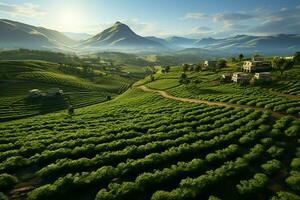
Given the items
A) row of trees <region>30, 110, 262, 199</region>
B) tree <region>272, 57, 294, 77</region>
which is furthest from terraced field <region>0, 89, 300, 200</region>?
A: tree <region>272, 57, 294, 77</region>

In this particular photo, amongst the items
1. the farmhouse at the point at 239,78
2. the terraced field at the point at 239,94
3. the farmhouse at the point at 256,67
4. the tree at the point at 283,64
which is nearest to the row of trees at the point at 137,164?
the terraced field at the point at 239,94

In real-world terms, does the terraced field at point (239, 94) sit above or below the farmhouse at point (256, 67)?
below

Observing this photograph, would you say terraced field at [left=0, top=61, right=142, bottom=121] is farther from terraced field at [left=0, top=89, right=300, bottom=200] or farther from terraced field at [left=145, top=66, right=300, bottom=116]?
terraced field at [left=0, top=89, right=300, bottom=200]

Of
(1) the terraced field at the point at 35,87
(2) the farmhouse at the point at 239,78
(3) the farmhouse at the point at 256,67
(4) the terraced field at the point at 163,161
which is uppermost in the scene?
(3) the farmhouse at the point at 256,67

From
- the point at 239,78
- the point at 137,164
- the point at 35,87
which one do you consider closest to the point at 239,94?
the point at 239,78

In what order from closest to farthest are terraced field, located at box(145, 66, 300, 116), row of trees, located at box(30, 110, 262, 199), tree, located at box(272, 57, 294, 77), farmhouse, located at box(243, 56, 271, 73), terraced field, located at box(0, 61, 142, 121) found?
row of trees, located at box(30, 110, 262, 199), terraced field, located at box(145, 66, 300, 116), terraced field, located at box(0, 61, 142, 121), tree, located at box(272, 57, 294, 77), farmhouse, located at box(243, 56, 271, 73)

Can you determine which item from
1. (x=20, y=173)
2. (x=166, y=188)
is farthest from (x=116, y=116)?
(x=166, y=188)

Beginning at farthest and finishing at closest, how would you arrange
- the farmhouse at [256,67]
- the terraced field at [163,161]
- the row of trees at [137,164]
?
the farmhouse at [256,67]
the row of trees at [137,164]
the terraced field at [163,161]

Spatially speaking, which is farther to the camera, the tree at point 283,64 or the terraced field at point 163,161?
the tree at point 283,64

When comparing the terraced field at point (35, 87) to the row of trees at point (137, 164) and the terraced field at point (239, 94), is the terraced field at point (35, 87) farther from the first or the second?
the row of trees at point (137, 164)

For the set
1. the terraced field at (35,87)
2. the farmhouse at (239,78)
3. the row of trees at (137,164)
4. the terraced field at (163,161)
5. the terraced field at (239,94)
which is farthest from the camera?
the farmhouse at (239,78)
